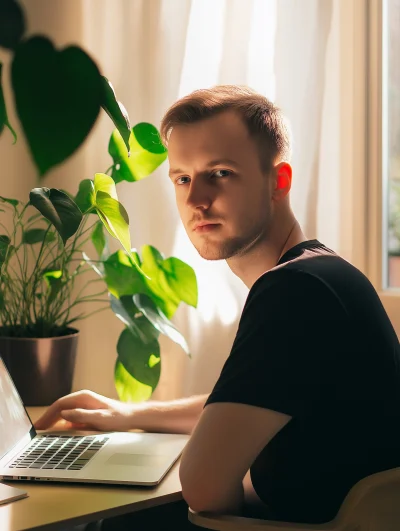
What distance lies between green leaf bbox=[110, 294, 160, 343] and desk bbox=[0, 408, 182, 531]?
0.72 metres

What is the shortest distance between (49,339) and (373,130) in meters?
1.14

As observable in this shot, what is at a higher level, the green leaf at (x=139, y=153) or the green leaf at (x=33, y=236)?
the green leaf at (x=139, y=153)

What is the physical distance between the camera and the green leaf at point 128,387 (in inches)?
81.7

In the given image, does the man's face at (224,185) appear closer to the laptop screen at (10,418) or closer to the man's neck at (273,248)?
the man's neck at (273,248)

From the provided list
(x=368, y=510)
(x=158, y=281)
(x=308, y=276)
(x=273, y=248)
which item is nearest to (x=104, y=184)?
(x=158, y=281)

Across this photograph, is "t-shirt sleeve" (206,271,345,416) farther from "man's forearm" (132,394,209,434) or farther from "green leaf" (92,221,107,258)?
"green leaf" (92,221,107,258)

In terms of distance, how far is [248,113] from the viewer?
149 cm

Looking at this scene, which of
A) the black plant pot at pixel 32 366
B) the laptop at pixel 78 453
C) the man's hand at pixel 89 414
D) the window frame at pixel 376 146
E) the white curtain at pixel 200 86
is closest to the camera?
the laptop at pixel 78 453

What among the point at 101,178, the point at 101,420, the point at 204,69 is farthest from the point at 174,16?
the point at 101,420

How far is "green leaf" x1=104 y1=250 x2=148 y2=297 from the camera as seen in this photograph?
6.68ft

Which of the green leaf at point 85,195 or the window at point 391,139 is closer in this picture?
the green leaf at point 85,195

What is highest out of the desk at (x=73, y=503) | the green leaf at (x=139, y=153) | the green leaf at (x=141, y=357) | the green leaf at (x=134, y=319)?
the green leaf at (x=139, y=153)

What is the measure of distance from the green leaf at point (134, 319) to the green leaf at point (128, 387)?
0.32 feet

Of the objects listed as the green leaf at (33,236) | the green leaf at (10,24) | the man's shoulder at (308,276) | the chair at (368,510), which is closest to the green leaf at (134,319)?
the green leaf at (33,236)
